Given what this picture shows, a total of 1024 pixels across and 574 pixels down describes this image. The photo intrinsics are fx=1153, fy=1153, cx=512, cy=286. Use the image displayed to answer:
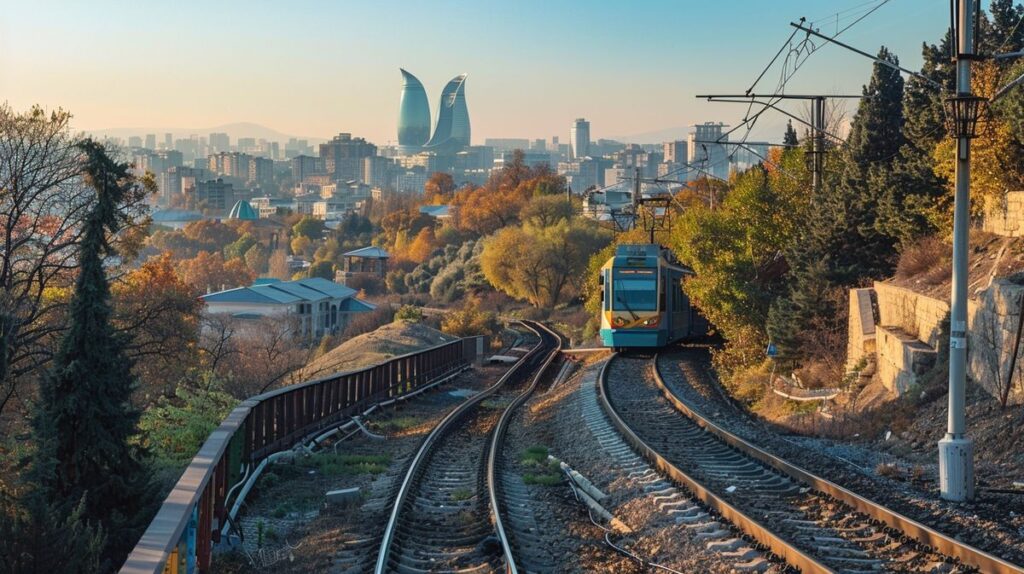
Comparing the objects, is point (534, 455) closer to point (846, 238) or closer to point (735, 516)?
point (735, 516)

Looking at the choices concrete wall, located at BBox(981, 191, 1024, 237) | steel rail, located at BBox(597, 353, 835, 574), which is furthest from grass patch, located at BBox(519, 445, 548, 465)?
concrete wall, located at BBox(981, 191, 1024, 237)

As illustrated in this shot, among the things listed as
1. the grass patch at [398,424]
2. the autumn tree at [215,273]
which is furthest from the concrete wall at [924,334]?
the autumn tree at [215,273]

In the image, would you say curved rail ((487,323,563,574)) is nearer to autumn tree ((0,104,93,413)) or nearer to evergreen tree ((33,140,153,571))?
evergreen tree ((33,140,153,571))

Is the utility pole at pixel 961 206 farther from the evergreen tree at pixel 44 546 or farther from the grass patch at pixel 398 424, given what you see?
the grass patch at pixel 398 424

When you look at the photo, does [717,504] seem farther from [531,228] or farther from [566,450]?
[531,228]

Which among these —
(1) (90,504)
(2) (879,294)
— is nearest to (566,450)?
(1) (90,504)

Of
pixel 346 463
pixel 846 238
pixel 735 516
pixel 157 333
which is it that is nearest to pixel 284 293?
pixel 157 333

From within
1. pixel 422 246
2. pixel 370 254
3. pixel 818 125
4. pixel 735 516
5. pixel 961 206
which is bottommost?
pixel 370 254
